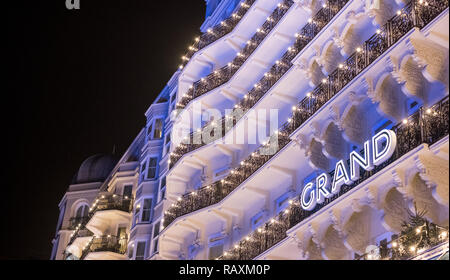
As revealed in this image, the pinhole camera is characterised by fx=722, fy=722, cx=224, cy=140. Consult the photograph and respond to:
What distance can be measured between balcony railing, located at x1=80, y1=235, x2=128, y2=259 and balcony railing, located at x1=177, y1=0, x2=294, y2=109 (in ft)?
38.3

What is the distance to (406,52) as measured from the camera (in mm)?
22531

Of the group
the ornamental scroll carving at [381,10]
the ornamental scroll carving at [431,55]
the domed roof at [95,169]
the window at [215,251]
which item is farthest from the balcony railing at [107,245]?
the ornamental scroll carving at [431,55]

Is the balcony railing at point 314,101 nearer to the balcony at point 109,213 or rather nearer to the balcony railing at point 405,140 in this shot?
the balcony railing at point 405,140

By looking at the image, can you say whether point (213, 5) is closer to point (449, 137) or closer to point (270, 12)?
point (270, 12)

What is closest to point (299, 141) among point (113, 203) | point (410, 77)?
point (410, 77)

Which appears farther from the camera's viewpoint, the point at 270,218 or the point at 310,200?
the point at 270,218

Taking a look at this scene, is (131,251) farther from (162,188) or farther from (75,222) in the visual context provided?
(75,222)

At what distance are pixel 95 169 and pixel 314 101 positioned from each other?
41188 millimetres

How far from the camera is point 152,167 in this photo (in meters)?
46.1

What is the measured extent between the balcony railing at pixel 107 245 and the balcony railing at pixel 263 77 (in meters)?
10.4

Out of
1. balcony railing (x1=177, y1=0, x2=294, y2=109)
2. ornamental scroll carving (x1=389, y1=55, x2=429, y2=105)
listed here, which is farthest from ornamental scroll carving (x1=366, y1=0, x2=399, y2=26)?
balcony railing (x1=177, y1=0, x2=294, y2=109)
